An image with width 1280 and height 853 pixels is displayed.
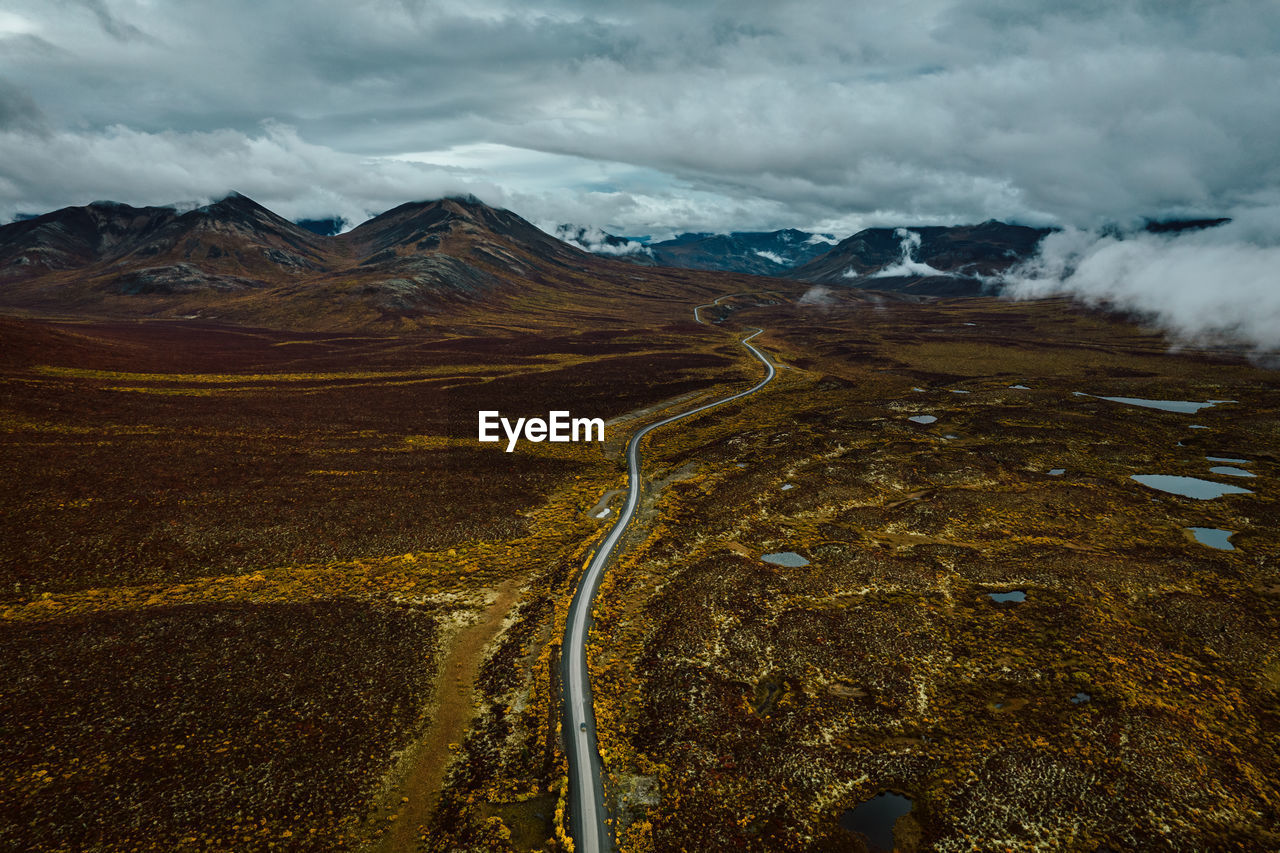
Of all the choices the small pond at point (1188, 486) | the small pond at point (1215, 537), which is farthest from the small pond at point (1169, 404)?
the small pond at point (1215, 537)

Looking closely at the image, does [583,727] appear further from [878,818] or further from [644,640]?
[878,818]

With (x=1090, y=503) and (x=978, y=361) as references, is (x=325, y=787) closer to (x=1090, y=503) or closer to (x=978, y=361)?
(x=1090, y=503)

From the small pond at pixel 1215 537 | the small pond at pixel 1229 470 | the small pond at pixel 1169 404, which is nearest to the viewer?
the small pond at pixel 1215 537

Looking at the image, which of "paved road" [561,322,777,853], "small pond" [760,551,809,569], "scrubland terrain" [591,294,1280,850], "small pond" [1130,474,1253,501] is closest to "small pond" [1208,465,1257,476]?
"scrubland terrain" [591,294,1280,850]

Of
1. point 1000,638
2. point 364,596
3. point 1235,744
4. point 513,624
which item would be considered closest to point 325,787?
point 513,624

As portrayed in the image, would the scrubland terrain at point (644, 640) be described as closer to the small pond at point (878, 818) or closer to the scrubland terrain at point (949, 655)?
the scrubland terrain at point (949, 655)
